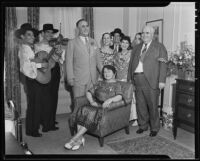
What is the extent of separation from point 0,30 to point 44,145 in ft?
4.55

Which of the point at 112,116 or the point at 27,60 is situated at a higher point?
the point at 27,60

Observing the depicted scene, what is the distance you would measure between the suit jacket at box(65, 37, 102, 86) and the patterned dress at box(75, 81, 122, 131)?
197mm

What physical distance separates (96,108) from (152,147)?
2.60 feet

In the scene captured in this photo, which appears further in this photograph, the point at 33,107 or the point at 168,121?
the point at 168,121

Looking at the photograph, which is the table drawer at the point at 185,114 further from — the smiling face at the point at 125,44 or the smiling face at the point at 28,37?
the smiling face at the point at 28,37

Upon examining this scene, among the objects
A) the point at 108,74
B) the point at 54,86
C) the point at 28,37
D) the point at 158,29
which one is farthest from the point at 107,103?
the point at 158,29

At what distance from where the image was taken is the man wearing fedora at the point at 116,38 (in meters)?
3.70

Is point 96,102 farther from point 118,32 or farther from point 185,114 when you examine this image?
point 118,32

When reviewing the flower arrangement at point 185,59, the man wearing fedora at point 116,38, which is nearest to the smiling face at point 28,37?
the man wearing fedora at point 116,38

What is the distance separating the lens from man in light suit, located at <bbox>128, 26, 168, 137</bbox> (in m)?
3.11

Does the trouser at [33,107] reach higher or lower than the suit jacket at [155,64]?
lower

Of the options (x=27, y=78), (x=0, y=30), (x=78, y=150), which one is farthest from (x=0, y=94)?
(x=78, y=150)

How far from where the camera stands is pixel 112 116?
288 centimetres

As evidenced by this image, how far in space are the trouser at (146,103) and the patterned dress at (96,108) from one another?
0.35 m
